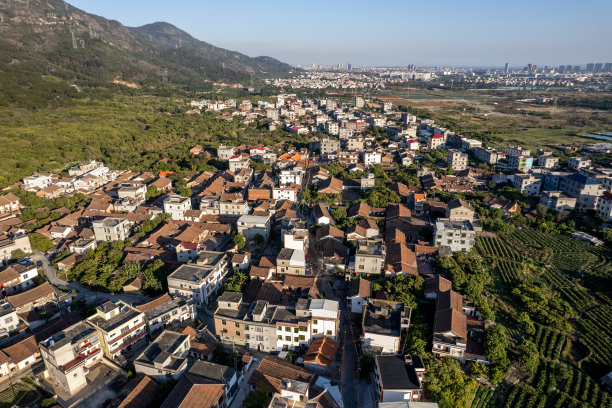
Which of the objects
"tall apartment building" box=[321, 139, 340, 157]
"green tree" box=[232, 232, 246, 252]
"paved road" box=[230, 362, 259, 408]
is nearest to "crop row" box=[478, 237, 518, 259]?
"green tree" box=[232, 232, 246, 252]

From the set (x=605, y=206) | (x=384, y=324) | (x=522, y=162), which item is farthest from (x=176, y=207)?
(x=522, y=162)

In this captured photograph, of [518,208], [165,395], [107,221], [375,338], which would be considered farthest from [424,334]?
[107,221]

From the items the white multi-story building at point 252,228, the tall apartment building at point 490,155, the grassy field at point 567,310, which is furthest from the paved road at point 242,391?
the tall apartment building at point 490,155

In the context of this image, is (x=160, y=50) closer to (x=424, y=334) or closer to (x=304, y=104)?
(x=304, y=104)

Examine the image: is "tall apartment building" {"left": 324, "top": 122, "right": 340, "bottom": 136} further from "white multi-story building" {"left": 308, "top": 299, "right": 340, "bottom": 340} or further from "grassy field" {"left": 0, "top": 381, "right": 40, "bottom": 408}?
"grassy field" {"left": 0, "top": 381, "right": 40, "bottom": 408}

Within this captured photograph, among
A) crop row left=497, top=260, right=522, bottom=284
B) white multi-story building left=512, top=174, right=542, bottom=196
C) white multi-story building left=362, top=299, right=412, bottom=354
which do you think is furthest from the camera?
white multi-story building left=512, top=174, right=542, bottom=196

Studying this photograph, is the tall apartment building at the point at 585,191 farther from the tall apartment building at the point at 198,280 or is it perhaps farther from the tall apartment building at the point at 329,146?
the tall apartment building at the point at 198,280

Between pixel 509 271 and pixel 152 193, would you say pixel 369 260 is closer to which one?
pixel 509 271
